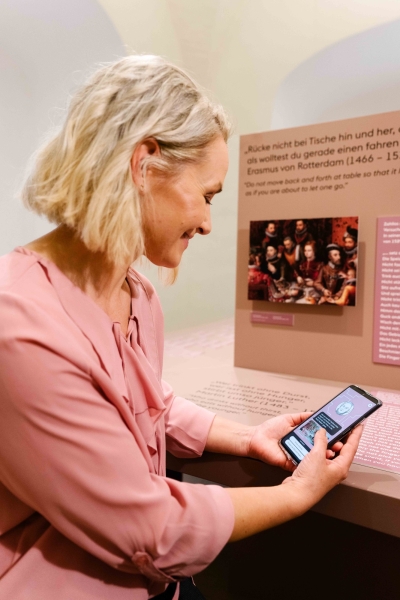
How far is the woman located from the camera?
0.57 m

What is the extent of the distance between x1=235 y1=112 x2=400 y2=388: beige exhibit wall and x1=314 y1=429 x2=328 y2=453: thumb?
0.62m

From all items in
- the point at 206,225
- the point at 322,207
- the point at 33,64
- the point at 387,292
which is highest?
the point at 33,64

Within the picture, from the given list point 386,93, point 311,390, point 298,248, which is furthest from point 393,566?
point 386,93

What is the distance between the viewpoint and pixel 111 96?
679 millimetres

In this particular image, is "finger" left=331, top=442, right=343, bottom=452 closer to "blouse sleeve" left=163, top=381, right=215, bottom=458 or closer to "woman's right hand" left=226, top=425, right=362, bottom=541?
"woman's right hand" left=226, top=425, right=362, bottom=541

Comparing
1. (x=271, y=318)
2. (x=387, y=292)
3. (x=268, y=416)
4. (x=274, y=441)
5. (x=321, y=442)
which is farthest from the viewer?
(x=271, y=318)

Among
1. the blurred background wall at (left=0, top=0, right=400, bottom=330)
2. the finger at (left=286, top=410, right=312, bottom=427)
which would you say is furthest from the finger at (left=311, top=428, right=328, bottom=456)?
the blurred background wall at (left=0, top=0, right=400, bottom=330)

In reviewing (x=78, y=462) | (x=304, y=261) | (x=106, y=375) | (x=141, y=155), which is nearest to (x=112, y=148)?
(x=141, y=155)

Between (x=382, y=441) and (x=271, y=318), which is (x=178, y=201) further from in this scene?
(x=271, y=318)

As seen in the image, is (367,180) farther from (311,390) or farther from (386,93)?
(386,93)

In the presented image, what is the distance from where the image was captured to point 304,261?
1412mm

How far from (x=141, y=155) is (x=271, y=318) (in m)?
0.91

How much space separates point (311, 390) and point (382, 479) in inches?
20.1

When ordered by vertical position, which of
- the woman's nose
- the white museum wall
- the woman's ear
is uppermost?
the white museum wall
